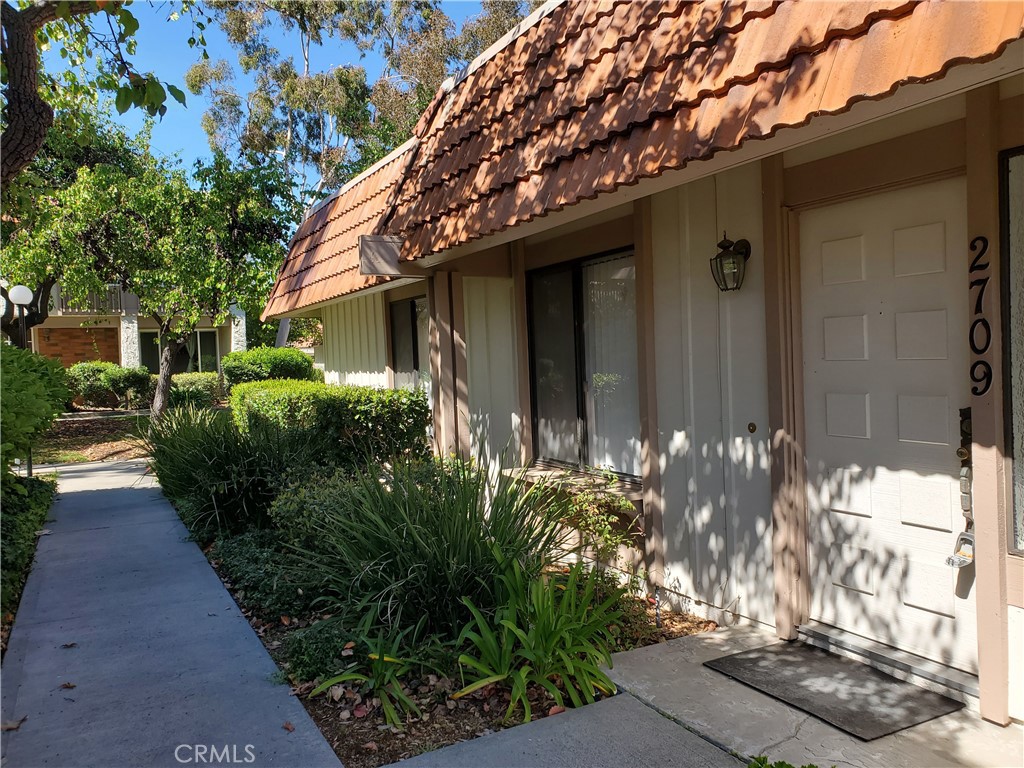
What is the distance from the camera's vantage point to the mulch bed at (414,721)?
3.43 meters

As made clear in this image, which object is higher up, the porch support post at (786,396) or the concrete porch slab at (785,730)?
the porch support post at (786,396)

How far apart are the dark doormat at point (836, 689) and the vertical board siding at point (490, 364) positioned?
3432mm

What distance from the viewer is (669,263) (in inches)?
203

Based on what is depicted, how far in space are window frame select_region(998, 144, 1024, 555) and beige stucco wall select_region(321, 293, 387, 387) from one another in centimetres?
775

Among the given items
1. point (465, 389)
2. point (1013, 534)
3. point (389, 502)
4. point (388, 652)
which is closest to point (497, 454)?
point (465, 389)

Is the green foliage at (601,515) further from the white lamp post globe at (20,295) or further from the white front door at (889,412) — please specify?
the white lamp post globe at (20,295)

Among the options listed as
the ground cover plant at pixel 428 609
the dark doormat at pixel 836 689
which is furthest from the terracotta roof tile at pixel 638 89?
the dark doormat at pixel 836 689

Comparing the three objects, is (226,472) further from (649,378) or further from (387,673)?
(649,378)

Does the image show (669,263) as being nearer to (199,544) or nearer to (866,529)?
(866,529)

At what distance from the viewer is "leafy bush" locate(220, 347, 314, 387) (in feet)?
78.1

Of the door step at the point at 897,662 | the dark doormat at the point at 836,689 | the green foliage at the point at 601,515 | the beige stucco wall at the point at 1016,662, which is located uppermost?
the green foliage at the point at 601,515

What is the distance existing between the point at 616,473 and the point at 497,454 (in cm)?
174

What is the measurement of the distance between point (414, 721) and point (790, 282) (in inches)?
125

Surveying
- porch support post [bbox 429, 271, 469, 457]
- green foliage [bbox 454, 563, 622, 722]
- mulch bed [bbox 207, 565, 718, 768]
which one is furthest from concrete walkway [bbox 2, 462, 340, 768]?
porch support post [bbox 429, 271, 469, 457]
